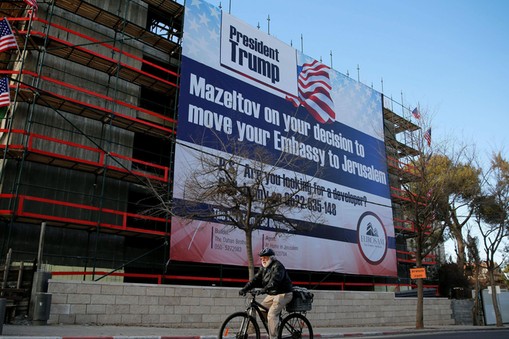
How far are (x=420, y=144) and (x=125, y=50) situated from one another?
1454cm

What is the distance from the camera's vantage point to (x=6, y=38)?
47.2 ft

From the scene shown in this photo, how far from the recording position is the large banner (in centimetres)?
1819

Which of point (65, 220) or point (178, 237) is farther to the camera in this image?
point (178, 237)

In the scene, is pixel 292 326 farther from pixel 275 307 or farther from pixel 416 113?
pixel 416 113

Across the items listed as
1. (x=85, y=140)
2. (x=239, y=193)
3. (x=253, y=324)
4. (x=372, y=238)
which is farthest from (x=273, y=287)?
(x=372, y=238)

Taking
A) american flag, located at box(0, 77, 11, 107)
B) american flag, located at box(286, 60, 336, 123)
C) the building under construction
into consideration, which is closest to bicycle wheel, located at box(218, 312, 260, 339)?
the building under construction

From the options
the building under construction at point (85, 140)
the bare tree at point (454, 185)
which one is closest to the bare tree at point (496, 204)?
the bare tree at point (454, 185)

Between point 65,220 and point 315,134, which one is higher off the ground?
point 315,134

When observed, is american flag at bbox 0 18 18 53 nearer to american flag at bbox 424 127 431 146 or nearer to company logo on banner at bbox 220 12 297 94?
company logo on banner at bbox 220 12 297 94

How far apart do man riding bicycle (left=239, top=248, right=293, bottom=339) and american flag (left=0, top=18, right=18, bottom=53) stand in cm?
1220

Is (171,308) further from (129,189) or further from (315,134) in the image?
(315,134)

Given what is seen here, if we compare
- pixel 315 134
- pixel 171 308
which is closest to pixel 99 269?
pixel 171 308

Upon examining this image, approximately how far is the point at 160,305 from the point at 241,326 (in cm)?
755

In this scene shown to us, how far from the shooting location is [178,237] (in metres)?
16.5
